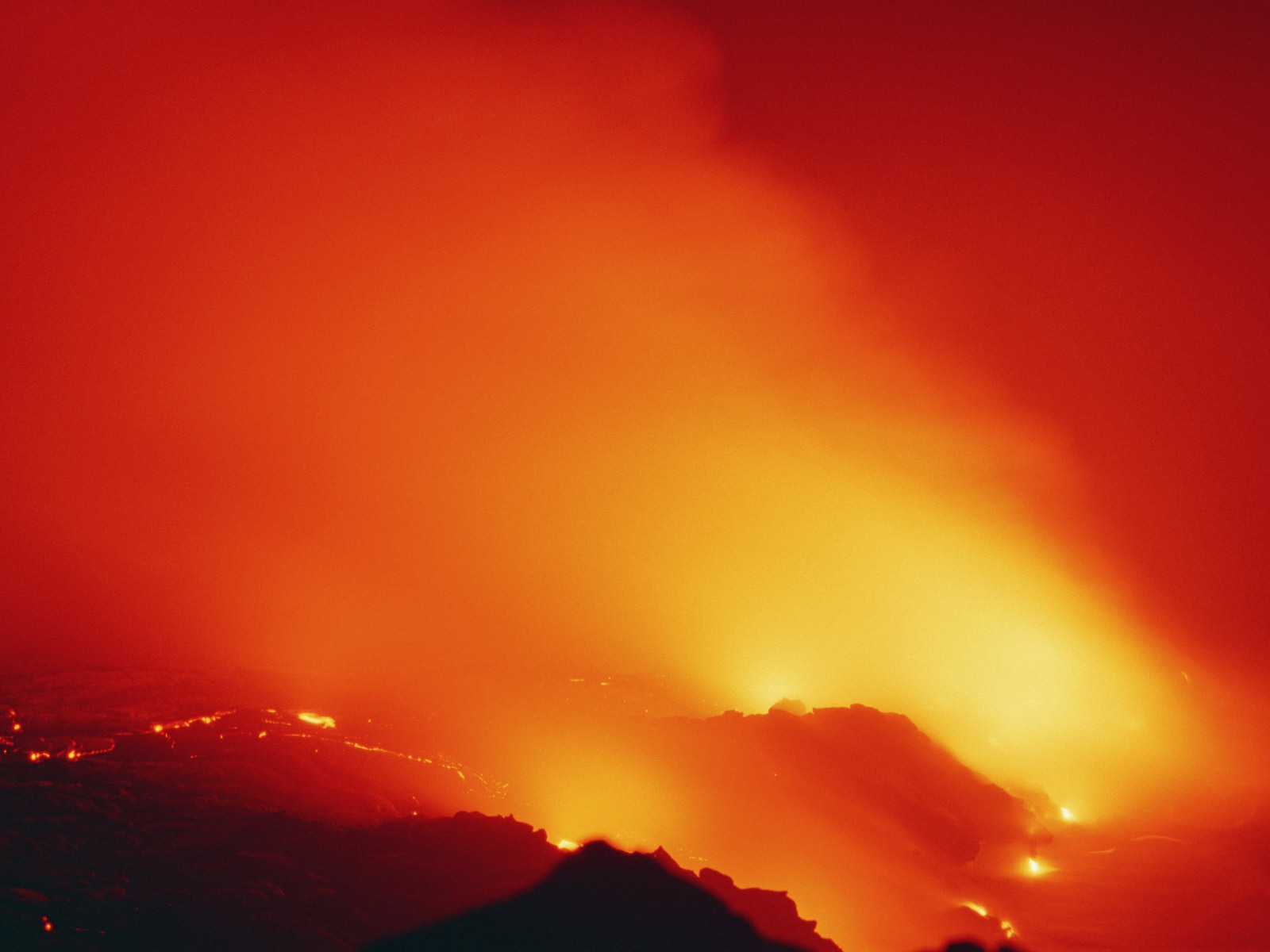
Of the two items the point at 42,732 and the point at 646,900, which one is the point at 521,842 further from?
the point at 42,732

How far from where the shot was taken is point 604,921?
63.5 feet

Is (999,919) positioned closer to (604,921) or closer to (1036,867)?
(1036,867)

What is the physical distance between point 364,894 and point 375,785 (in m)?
10.3

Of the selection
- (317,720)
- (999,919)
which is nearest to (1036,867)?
(999,919)

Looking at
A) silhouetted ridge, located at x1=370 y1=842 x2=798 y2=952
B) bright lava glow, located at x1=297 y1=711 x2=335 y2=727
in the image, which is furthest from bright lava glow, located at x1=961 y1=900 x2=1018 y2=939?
bright lava glow, located at x1=297 y1=711 x2=335 y2=727

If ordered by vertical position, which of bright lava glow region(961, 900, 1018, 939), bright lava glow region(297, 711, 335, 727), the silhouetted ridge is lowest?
the silhouetted ridge

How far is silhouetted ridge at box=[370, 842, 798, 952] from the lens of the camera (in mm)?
18672

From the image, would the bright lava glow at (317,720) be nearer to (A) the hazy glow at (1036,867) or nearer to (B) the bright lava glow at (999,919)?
(B) the bright lava glow at (999,919)

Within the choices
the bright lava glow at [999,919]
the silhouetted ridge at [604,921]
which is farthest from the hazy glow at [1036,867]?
the silhouetted ridge at [604,921]

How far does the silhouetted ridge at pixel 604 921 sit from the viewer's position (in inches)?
735

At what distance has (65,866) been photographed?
2128 centimetres

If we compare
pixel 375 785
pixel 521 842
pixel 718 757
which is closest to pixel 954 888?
pixel 718 757

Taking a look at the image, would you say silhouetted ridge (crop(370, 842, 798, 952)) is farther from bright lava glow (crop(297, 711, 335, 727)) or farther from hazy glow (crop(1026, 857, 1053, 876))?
hazy glow (crop(1026, 857, 1053, 876))

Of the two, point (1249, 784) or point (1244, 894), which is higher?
point (1249, 784)
